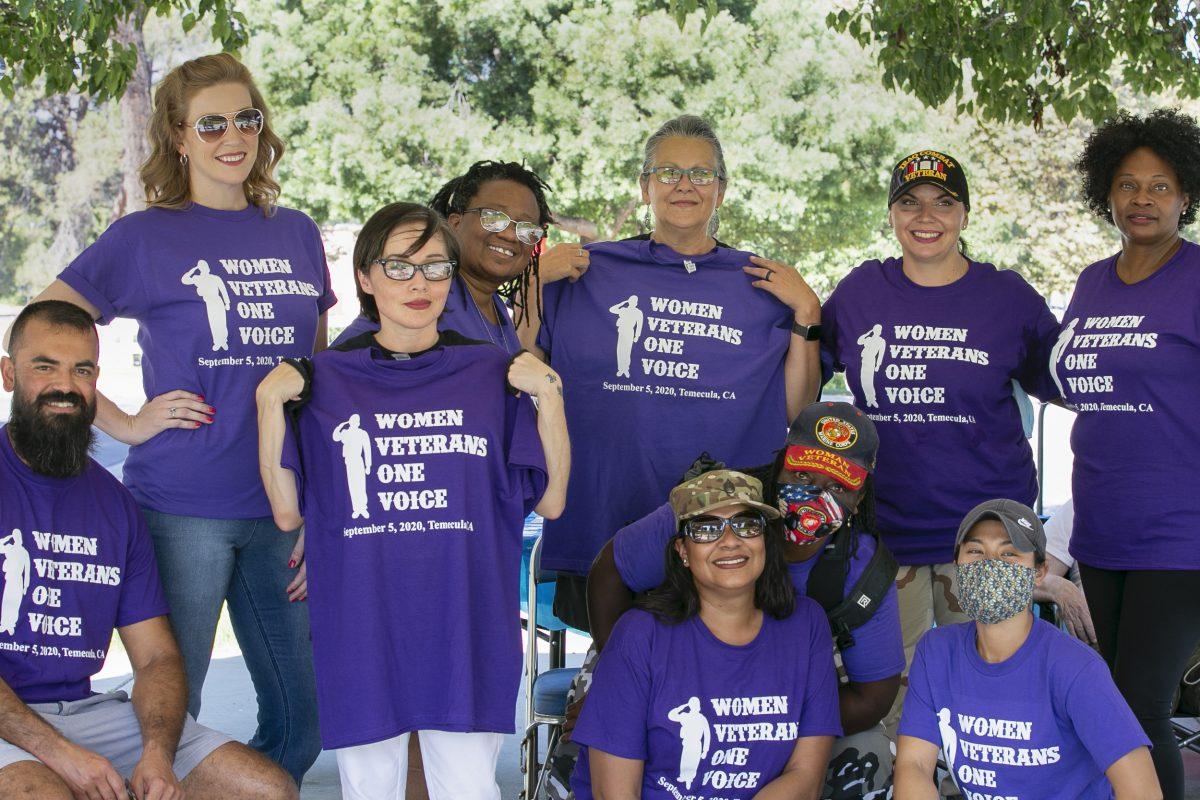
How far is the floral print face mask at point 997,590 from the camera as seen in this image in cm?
327

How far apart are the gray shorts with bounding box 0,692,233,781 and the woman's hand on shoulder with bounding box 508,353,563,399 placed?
1.31m

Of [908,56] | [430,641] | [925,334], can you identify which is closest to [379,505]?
[430,641]

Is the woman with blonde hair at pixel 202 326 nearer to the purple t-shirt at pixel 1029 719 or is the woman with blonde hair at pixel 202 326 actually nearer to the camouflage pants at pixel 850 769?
the camouflage pants at pixel 850 769

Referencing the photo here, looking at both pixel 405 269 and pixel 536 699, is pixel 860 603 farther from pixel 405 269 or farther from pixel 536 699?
pixel 405 269

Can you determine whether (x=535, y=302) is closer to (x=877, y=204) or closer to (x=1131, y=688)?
(x=1131, y=688)

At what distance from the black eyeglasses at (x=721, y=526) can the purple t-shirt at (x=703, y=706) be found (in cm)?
24

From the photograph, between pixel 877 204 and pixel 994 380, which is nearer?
pixel 994 380

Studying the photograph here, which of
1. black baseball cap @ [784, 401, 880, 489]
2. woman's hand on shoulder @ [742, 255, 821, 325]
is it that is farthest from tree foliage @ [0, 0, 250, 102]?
black baseball cap @ [784, 401, 880, 489]

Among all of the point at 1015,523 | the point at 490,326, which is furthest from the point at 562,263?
the point at 1015,523

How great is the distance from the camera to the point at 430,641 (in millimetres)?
3189

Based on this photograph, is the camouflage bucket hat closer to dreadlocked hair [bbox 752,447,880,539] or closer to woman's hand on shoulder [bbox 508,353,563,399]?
dreadlocked hair [bbox 752,447,880,539]

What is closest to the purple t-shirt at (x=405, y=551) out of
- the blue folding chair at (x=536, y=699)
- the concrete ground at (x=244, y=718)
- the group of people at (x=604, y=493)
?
the group of people at (x=604, y=493)

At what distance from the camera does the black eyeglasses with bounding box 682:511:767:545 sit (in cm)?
346

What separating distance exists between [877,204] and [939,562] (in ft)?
51.5
